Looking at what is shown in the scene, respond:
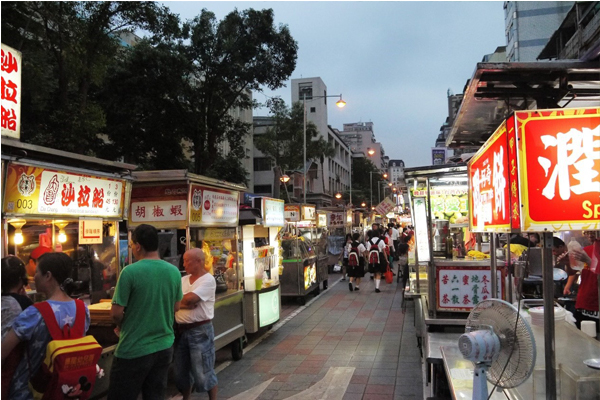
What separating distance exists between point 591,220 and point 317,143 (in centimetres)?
3389

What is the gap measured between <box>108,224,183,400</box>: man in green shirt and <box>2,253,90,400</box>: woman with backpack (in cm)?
58

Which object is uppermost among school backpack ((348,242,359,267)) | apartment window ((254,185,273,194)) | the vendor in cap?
apartment window ((254,185,273,194))

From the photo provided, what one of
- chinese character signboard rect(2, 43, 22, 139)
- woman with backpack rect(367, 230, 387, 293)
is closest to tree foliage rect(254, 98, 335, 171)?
woman with backpack rect(367, 230, 387, 293)

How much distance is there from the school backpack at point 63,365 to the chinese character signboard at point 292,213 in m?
12.7

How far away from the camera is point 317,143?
35844mm

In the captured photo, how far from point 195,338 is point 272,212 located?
5.07 m

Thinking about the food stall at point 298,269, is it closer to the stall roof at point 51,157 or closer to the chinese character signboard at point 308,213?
the chinese character signboard at point 308,213

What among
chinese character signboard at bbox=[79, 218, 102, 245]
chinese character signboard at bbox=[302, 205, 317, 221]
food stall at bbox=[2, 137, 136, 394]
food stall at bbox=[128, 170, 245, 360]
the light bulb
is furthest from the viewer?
chinese character signboard at bbox=[302, 205, 317, 221]

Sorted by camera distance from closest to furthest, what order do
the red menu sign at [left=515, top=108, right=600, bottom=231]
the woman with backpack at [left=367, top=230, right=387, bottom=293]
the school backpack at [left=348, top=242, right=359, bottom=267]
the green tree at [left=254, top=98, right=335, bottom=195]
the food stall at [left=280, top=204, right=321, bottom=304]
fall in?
the red menu sign at [left=515, top=108, right=600, bottom=231] → the food stall at [left=280, top=204, right=321, bottom=304] → the woman with backpack at [left=367, top=230, right=387, bottom=293] → the school backpack at [left=348, top=242, right=359, bottom=267] → the green tree at [left=254, top=98, right=335, bottom=195]

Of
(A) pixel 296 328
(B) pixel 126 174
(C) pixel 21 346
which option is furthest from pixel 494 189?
(A) pixel 296 328

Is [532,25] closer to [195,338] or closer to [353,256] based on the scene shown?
[353,256]

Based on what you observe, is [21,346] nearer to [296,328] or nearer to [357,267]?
[296,328]

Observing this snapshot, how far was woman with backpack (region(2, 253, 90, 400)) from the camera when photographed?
2.78 metres

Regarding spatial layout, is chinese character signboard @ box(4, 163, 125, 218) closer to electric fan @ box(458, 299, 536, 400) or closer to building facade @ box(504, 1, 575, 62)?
electric fan @ box(458, 299, 536, 400)
